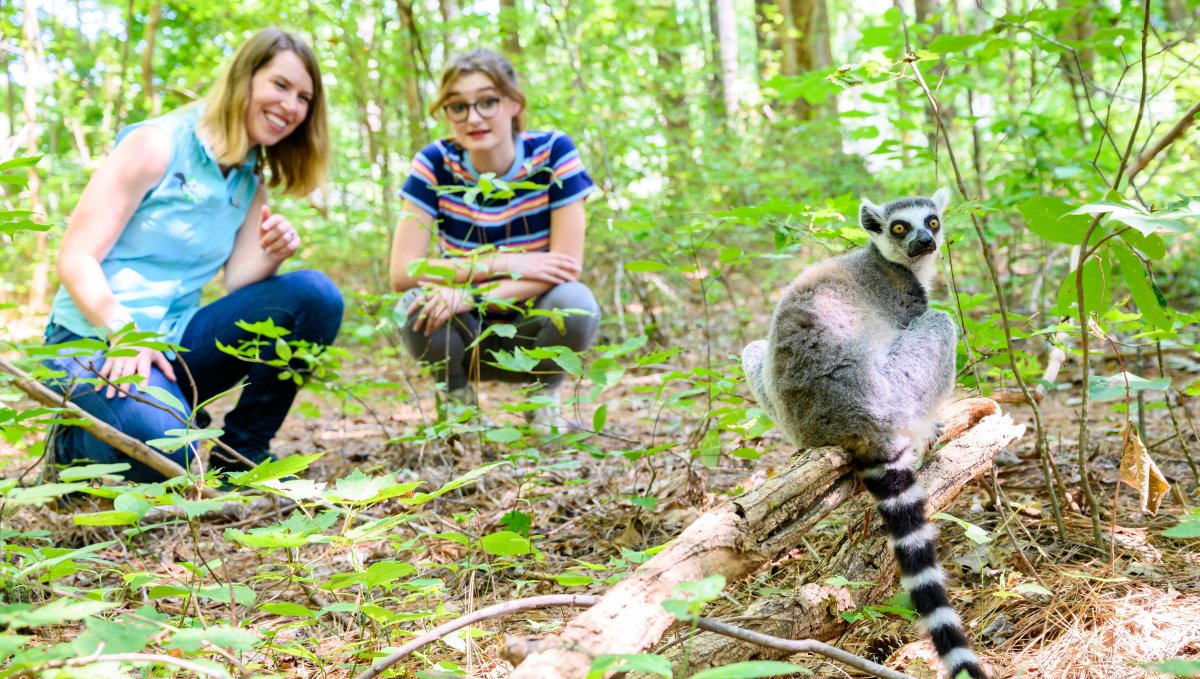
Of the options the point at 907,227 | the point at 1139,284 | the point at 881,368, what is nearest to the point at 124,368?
the point at 881,368

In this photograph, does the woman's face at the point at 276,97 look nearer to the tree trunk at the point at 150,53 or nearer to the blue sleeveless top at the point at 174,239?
the blue sleeveless top at the point at 174,239

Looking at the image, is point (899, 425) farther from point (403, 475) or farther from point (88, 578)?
point (88, 578)

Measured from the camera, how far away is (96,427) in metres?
2.93

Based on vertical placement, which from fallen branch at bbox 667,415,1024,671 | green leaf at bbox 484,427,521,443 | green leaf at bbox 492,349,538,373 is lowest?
fallen branch at bbox 667,415,1024,671

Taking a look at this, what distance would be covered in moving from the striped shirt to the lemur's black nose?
7.03ft

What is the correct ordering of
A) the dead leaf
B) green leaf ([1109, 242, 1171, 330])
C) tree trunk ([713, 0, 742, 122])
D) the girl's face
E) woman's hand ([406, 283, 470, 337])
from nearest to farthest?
green leaf ([1109, 242, 1171, 330]), the dead leaf, woman's hand ([406, 283, 470, 337]), the girl's face, tree trunk ([713, 0, 742, 122])

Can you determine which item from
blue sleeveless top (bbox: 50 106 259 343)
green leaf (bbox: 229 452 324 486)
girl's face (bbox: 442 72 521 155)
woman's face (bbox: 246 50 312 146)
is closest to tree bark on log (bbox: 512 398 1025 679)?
green leaf (bbox: 229 452 324 486)

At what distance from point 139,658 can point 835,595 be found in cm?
164

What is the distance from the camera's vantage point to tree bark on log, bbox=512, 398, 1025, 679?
1.48m

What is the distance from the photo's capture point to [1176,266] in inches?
284

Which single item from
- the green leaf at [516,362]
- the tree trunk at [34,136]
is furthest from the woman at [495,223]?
the tree trunk at [34,136]

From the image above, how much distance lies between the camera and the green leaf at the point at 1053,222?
2371mm

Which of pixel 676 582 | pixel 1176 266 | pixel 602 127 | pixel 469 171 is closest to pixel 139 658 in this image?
pixel 676 582

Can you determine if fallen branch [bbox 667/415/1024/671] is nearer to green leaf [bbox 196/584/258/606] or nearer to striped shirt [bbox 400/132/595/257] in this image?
green leaf [bbox 196/584/258/606]
